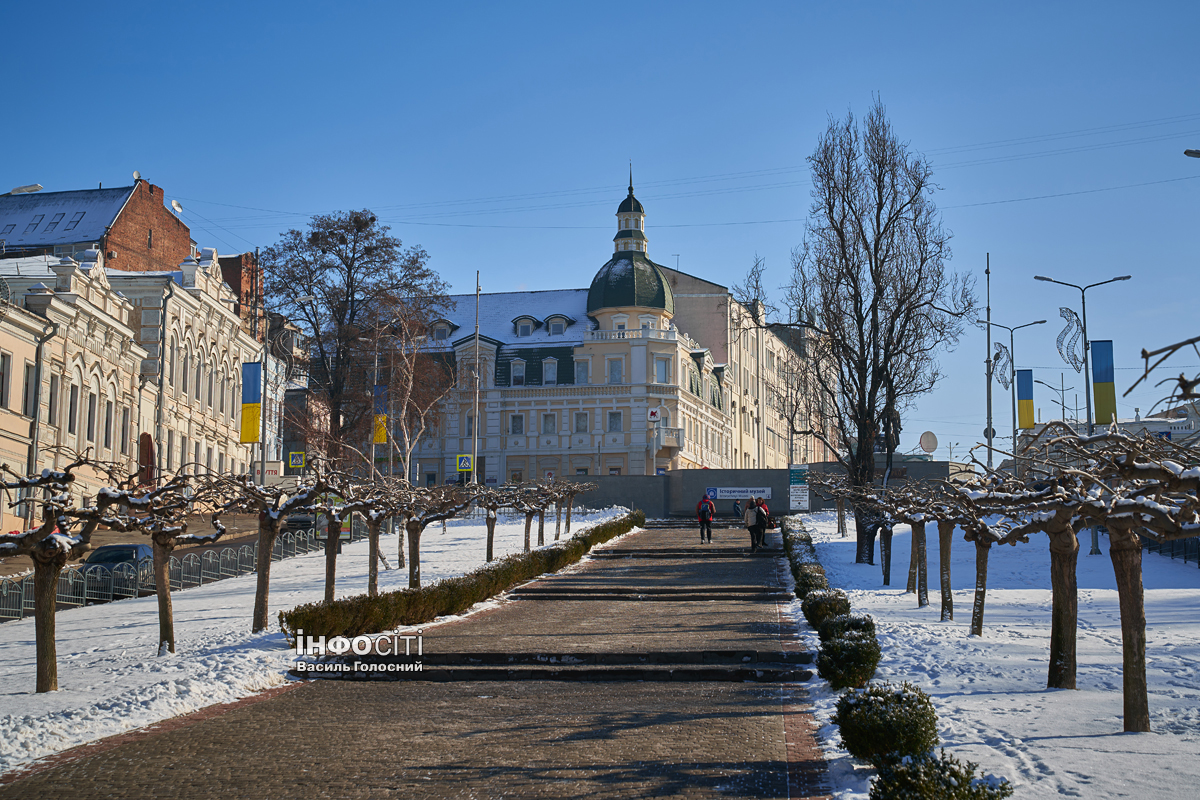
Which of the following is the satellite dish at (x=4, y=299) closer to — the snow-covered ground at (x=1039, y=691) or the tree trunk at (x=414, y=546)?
the tree trunk at (x=414, y=546)

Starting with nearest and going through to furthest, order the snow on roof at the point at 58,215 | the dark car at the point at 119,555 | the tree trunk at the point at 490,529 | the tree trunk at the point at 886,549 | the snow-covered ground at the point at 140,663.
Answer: the snow-covered ground at the point at 140,663, the tree trunk at the point at 886,549, the dark car at the point at 119,555, the tree trunk at the point at 490,529, the snow on roof at the point at 58,215

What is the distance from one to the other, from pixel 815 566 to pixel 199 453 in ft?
114

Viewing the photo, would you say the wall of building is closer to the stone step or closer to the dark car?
the dark car

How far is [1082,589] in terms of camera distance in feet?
85.1

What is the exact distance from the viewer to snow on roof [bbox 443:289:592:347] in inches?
2788

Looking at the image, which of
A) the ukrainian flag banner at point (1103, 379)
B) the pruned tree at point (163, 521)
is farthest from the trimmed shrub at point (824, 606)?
the ukrainian flag banner at point (1103, 379)

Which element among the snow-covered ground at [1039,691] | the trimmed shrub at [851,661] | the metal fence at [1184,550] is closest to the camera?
the snow-covered ground at [1039,691]

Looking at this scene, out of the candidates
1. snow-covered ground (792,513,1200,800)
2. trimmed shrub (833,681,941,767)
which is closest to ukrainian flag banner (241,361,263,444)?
snow-covered ground (792,513,1200,800)

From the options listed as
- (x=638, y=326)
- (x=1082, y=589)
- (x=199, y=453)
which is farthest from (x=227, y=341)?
(x=1082, y=589)

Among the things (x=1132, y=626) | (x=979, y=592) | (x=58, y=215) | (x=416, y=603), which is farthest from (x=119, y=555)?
(x=58, y=215)

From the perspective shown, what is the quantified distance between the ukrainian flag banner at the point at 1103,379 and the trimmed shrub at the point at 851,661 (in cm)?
2278

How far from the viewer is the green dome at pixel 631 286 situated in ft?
223

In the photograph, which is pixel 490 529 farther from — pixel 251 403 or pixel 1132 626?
pixel 1132 626

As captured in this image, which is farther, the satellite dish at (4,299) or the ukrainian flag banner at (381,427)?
the ukrainian flag banner at (381,427)
